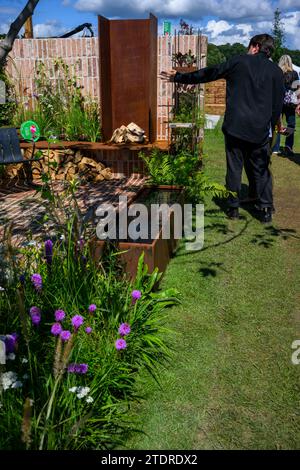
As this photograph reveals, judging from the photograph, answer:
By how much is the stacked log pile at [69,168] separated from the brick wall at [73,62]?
1.60 meters

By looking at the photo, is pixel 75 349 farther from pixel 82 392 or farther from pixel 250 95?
pixel 250 95

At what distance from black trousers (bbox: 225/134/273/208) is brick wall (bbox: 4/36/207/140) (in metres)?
3.29

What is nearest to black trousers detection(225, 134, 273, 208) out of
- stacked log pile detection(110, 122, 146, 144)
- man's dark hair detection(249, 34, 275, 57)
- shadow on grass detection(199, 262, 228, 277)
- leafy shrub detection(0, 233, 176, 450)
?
man's dark hair detection(249, 34, 275, 57)

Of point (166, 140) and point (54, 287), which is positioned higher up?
point (166, 140)

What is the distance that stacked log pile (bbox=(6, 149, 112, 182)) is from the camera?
7.89m

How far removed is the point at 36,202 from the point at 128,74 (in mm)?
3469

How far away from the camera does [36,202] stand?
6.14 meters

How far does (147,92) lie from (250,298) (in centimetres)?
547

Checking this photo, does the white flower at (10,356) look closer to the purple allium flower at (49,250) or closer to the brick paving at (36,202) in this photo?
the purple allium flower at (49,250)

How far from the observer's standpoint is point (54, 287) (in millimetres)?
3092

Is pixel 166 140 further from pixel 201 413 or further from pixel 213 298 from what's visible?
pixel 201 413

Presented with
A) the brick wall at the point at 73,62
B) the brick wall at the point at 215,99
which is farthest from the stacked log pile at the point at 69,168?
the brick wall at the point at 215,99

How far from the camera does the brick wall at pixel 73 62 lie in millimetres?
8641
